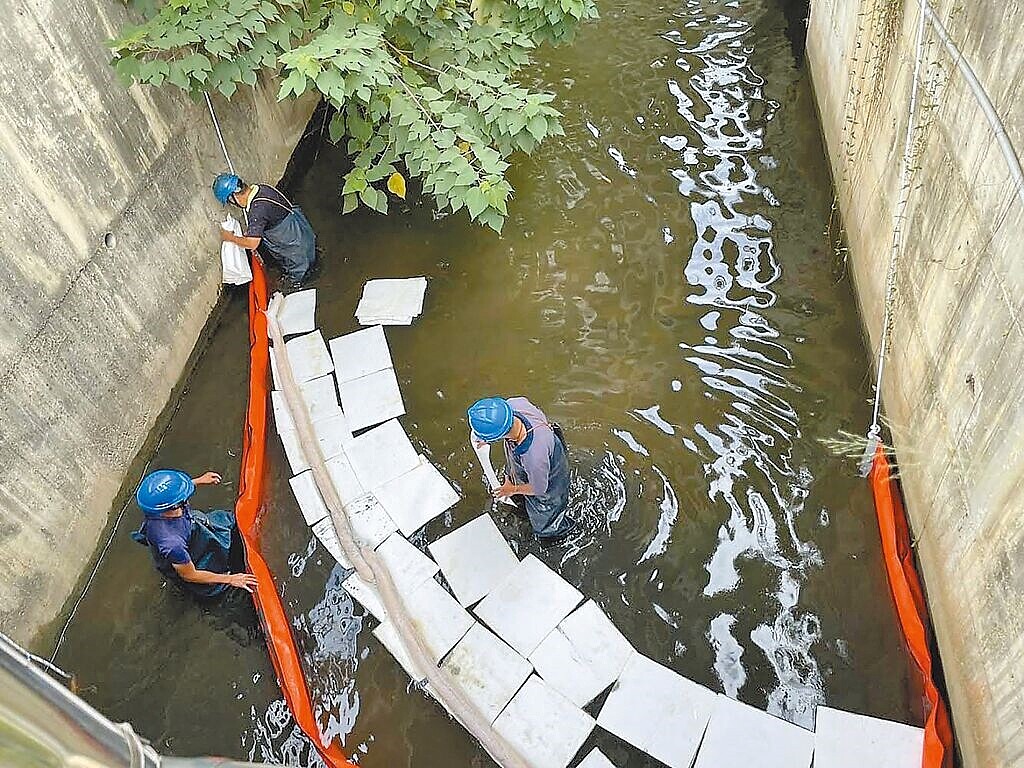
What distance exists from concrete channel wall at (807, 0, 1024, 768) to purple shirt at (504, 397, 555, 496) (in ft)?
7.18

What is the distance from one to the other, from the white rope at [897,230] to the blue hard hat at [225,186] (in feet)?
16.0

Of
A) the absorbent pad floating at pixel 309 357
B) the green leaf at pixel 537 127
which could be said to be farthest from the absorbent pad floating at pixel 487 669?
the green leaf at pixel 537 127

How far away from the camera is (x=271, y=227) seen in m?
6.30

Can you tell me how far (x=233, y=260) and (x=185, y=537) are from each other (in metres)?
2.84

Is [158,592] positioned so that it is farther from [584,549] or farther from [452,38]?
[452,38]

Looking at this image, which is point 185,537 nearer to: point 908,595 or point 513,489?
point 513,489

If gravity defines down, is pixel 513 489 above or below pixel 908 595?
above

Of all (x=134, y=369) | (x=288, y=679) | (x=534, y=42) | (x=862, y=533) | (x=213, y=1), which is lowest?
(x=862, y=533)

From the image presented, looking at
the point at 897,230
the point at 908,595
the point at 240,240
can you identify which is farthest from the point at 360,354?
the point at 908,595

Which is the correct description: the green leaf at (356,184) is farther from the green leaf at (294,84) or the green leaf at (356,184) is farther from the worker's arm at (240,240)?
the green leaf at (294,84)

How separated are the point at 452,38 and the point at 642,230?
2.29 metres

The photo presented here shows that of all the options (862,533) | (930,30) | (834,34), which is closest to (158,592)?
(862,533)

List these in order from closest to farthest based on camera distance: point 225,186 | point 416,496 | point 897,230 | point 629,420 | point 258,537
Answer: point 897,230 < point 258,537 < point 416,496 < point 629,420 < point 225,186

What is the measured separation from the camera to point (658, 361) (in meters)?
5.84
